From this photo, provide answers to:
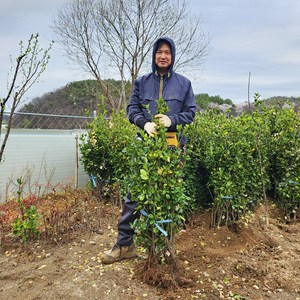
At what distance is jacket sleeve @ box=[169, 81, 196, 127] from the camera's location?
9.26ft

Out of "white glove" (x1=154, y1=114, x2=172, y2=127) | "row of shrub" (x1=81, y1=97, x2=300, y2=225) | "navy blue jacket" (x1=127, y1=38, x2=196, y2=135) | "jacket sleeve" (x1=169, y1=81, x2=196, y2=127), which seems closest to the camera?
"white glove" (x1=154, y1=114, x2=172, y2=127)

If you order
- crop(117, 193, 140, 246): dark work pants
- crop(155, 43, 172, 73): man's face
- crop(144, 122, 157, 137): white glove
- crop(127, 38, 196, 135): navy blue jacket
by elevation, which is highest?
crop(155, 43, 172, 73): man's face

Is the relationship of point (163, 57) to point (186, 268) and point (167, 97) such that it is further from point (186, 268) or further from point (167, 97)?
point (186, 268)

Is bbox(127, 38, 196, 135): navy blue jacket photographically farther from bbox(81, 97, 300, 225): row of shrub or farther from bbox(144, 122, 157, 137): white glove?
bbox(81, 97, 300, 225): row of shrub

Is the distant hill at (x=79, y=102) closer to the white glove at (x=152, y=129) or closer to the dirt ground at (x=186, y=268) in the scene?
the dirt ground at (x=186, y=268)

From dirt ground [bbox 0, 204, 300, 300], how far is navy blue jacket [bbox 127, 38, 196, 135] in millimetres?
1267

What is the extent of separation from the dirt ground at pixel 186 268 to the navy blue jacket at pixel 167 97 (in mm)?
1267

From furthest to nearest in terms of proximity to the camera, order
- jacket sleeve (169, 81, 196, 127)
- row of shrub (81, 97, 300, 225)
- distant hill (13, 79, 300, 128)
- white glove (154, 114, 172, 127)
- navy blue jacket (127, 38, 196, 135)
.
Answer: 1. distant hill (13, 79, 300, 128)
2. row of shrub (81, 97, 300, 225)
3. navy blue jacket (127, 38, 196, 135)
4. jacket sleeve (169, 81, 196, 127)
5. white glove (154, 114, 172, 127)

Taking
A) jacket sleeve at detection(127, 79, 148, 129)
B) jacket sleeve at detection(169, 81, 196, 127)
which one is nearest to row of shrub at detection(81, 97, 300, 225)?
jacket sleeve at detection(127, 79, 148, 129)

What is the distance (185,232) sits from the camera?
3709 millimetres

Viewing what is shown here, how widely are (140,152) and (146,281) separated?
102 centimetres

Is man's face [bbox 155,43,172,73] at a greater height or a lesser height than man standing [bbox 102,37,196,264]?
greater

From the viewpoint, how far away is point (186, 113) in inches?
115

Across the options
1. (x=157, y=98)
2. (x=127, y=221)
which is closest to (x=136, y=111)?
(x=157, y=98)
